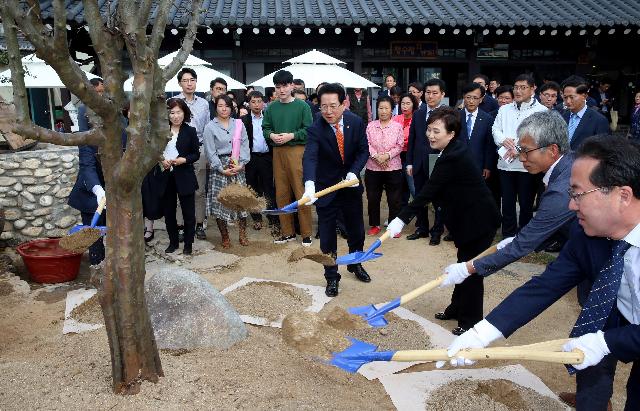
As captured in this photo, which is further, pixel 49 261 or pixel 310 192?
pixel 49 261

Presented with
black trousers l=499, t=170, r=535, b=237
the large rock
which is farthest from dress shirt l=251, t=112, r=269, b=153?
the large rock

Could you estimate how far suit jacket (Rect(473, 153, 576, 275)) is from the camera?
3072mm

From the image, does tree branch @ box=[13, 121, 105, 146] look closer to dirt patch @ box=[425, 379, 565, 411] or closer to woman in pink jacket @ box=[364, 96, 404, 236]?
dirt patch @ box=[425, 379, 565, 411]

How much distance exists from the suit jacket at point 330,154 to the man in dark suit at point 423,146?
5.05 ft

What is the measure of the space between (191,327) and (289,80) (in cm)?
373

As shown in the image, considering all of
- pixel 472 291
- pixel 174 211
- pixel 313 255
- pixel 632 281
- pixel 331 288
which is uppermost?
pixel 632 281

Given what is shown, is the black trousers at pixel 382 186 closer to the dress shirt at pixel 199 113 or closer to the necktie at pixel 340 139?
the necktie at pixel 340 139

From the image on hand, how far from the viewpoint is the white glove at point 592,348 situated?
218cm

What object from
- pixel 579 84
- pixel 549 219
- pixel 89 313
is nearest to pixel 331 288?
pixel 89 313

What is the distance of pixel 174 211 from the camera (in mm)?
6141

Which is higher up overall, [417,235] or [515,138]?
[515,138]

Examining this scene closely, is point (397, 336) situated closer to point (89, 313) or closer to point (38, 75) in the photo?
point (89, 313)

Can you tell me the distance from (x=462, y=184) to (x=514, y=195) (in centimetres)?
279

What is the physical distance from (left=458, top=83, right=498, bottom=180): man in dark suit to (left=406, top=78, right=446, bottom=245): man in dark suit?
358 millimetres
